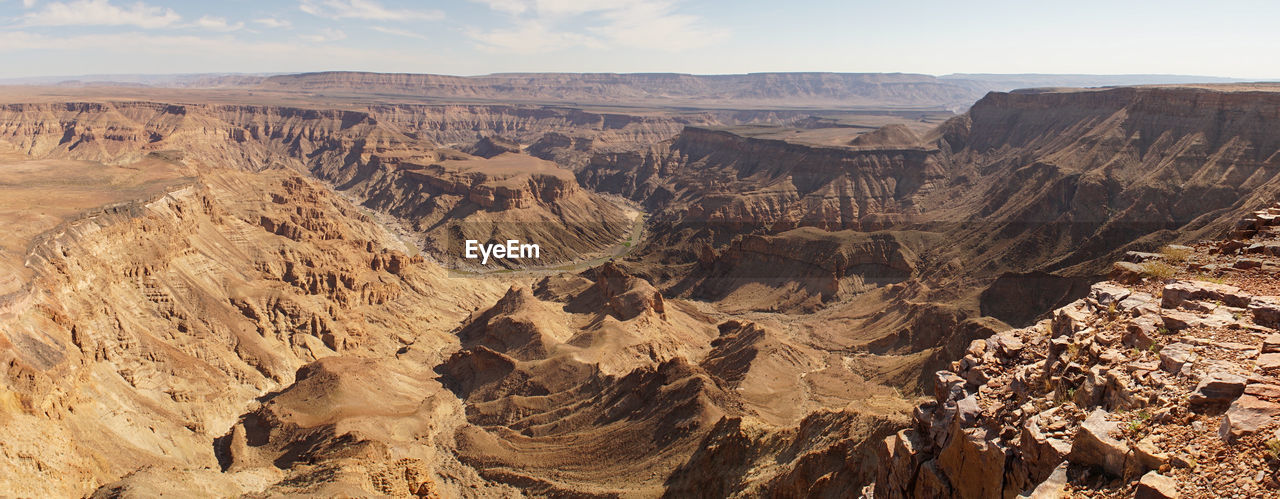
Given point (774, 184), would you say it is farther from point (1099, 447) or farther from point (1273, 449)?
point (1273, 449)

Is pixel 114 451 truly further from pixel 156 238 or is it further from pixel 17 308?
pixel 156 238

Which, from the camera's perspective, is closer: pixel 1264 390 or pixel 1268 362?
pixel 1264 390

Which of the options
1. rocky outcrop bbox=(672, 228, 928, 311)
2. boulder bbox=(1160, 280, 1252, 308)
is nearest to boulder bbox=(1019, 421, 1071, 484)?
boulder bbox=(1160, 280, 1252, 308)

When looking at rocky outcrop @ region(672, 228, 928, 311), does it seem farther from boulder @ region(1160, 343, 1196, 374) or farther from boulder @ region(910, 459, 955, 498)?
boulder @ region(1160, 343, 1196, 374)

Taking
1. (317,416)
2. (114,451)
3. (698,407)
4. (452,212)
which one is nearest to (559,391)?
(698,407)

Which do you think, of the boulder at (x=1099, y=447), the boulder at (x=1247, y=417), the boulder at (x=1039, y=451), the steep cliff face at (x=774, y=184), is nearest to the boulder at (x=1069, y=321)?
the boulder at (x=1039, y=451)

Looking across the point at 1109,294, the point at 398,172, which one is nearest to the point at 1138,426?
the point at 1109,294

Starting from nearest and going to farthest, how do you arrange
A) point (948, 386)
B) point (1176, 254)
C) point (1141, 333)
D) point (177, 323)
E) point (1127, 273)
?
point (1141, 333), point (948, 386), point (1127, 273), point (1176, 254), point (177, 323)

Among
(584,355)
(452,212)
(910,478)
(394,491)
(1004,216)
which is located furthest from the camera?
(452,212)
